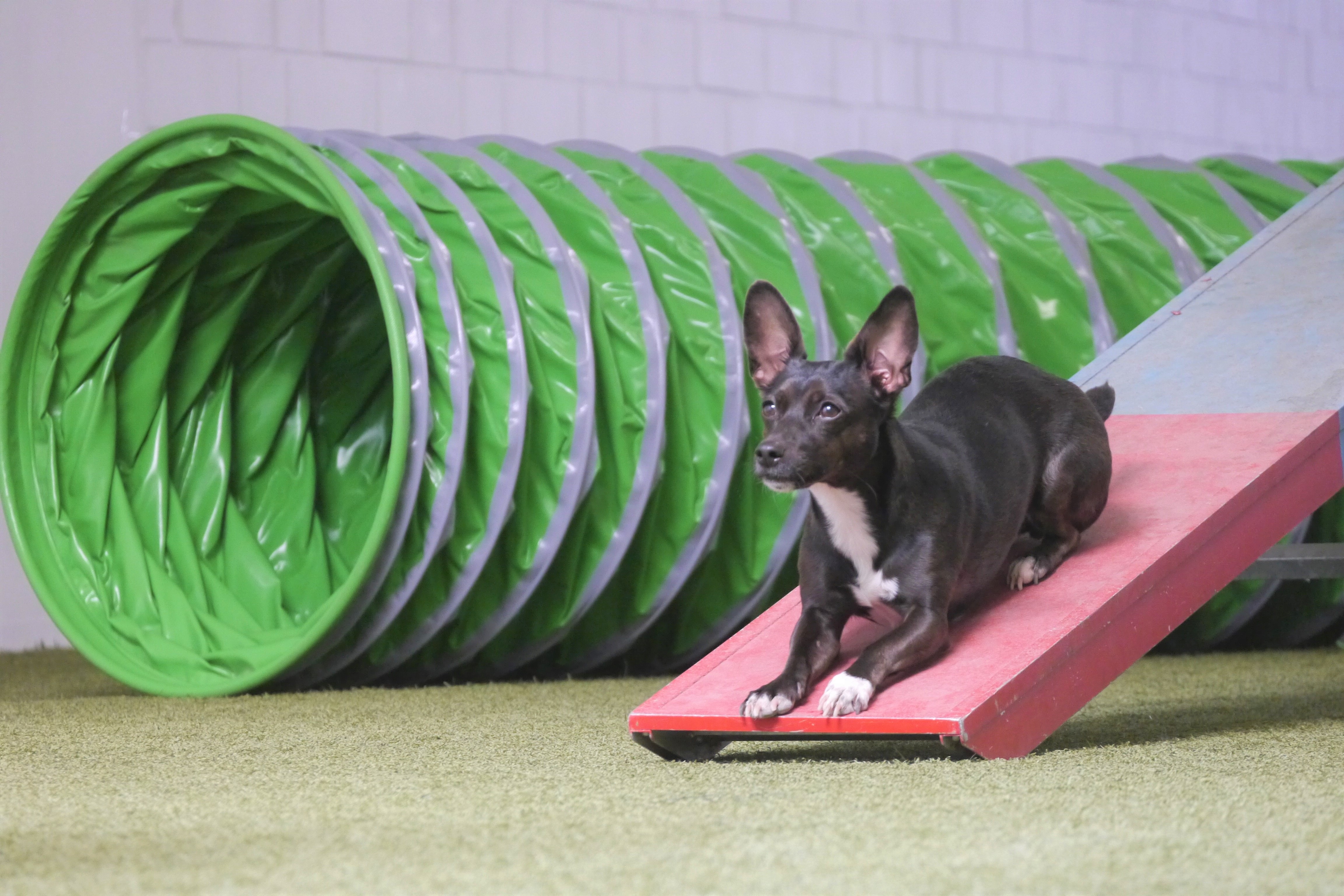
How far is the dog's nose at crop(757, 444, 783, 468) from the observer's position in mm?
2293

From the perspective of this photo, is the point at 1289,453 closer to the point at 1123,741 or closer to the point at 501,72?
the point at 1123,741

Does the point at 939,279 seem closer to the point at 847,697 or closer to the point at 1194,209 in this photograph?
the point at 1194,209

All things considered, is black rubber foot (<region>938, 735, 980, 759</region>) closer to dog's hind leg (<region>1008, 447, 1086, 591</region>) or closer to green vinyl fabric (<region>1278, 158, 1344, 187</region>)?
dog's hind leg (<region>1008, 447, 1086, 591</region>)

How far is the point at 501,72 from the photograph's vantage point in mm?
5750

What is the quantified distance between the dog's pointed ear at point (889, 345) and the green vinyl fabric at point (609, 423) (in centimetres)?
119

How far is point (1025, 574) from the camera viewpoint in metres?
2.60

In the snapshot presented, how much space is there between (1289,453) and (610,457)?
1609mm

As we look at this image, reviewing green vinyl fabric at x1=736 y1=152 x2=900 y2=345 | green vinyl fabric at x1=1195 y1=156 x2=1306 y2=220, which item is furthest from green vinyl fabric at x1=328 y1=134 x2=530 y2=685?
green vinyl fabric at x1=1195 y1=156 x2=1306 y2=220

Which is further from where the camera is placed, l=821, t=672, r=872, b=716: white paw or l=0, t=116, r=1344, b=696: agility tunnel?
l=0, t=116, r=1344, b=696: agility tunnel

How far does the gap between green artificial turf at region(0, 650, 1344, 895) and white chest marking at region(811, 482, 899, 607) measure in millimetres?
258

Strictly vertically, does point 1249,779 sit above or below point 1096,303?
below

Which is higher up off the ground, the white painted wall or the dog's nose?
the white painted wall

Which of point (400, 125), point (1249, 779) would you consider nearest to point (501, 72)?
point (400, 125)

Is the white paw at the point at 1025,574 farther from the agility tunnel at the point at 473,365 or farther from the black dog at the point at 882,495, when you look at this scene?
the agility tunnel at the point at 473,365
